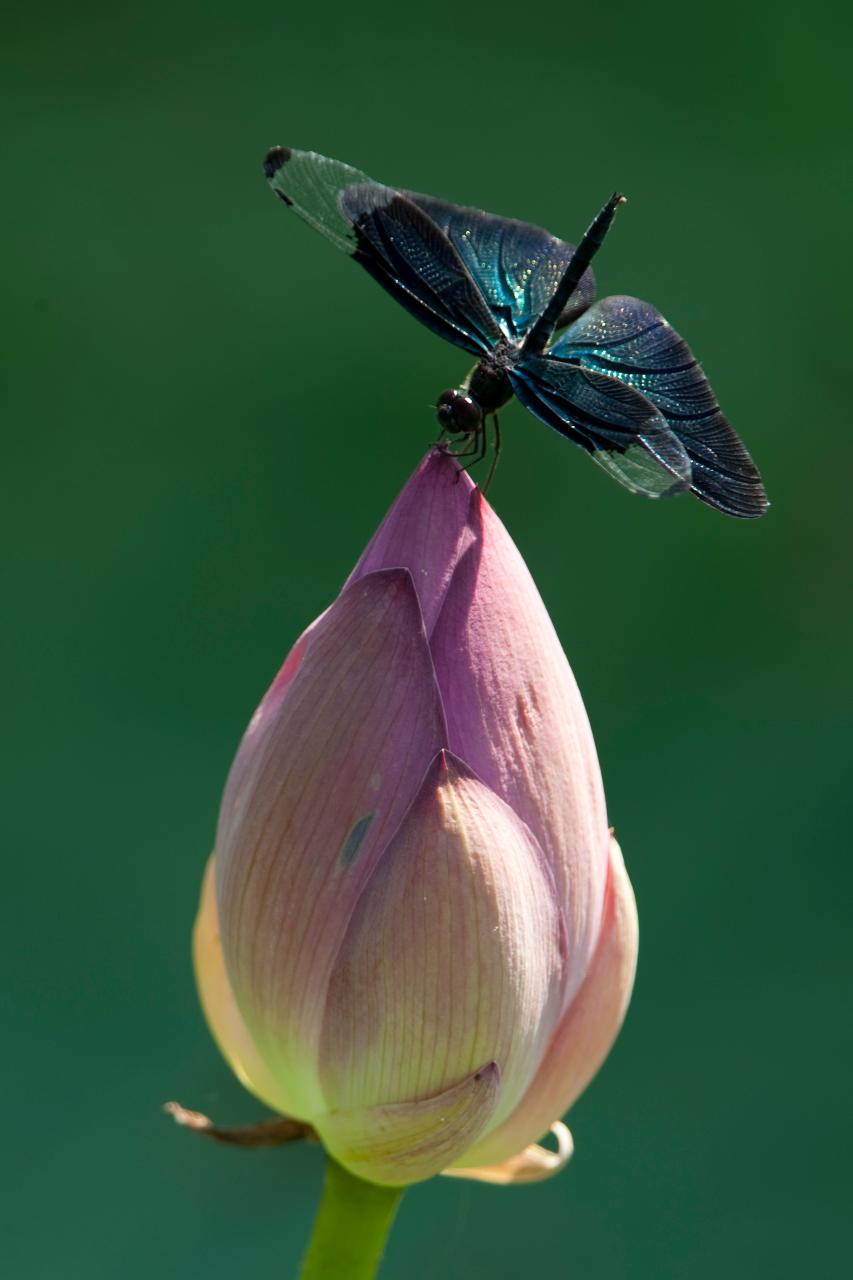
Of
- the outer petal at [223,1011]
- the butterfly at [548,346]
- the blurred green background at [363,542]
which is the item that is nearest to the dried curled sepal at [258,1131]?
the outer petal at [223,1011]

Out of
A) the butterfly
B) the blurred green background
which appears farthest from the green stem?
the blurred green background

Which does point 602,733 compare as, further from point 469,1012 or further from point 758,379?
point 469,1012

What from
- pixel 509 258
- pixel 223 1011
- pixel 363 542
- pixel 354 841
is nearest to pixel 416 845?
pixel 354 841

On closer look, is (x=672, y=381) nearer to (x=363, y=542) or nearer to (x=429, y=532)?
(x=429, y=532)

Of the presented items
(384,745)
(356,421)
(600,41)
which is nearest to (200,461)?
(356,421)

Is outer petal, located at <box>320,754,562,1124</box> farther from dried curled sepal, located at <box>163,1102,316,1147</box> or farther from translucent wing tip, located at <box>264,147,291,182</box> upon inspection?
translucent wing tip, located at <box>264,147,291,182</box>

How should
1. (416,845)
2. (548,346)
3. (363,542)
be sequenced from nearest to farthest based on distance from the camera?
(416,845)
(548,346)
(363,542)
